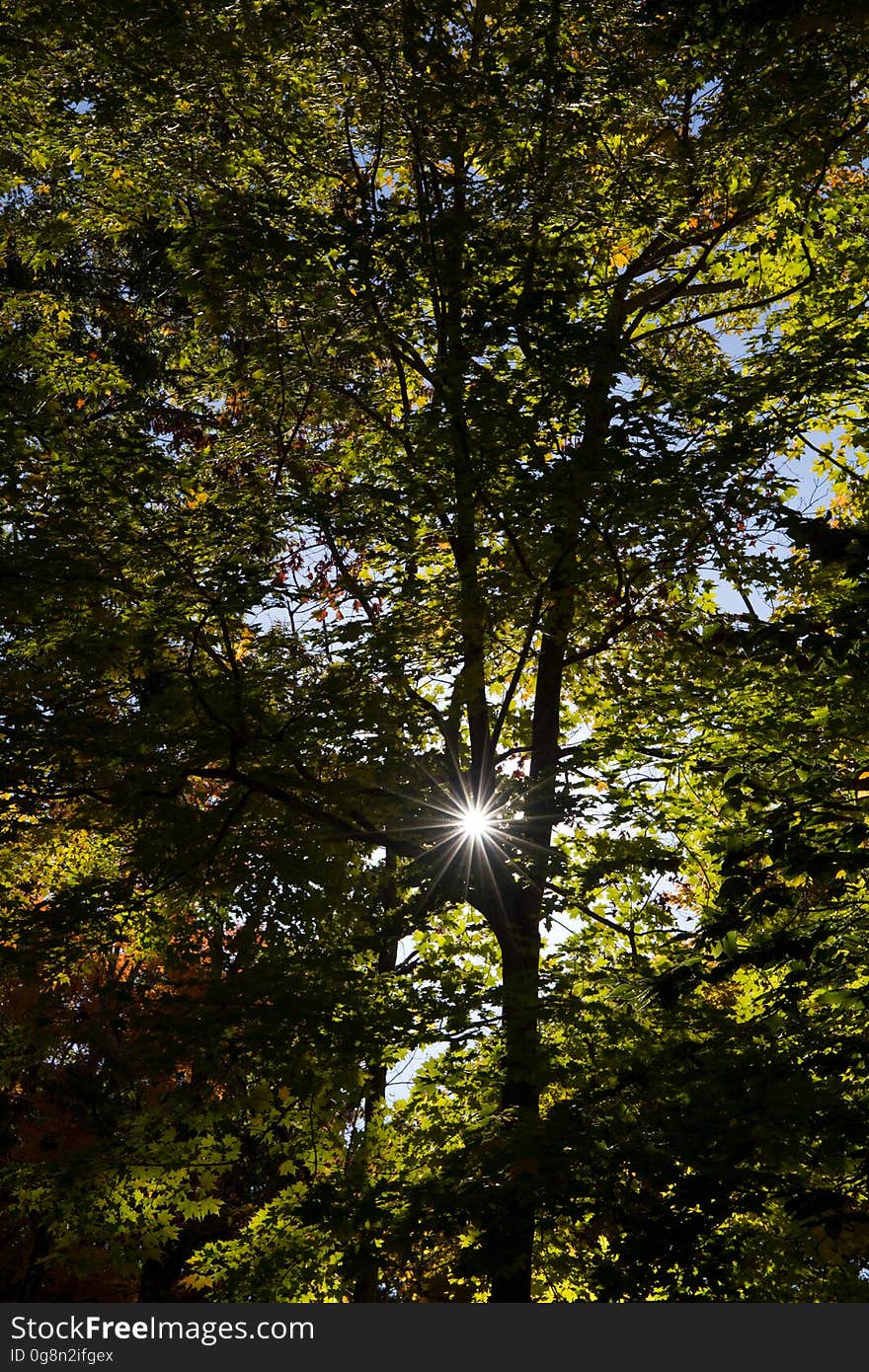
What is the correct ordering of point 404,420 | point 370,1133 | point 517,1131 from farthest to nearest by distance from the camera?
point 404,420, point 370,1133, point 517,1131

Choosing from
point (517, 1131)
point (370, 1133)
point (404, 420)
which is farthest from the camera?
point (404, 420)

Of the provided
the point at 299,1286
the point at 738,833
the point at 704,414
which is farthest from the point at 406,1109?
the point at 704,414

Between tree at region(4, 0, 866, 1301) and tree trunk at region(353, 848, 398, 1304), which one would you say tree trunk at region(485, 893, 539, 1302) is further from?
tree trunk at region(353, 848, 398, 1304)

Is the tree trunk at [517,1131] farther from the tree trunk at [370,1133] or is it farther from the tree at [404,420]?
the tree trunk at [370,1133]

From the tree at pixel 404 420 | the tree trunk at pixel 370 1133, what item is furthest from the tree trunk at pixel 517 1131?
the tree trunk at pixel 370 1133

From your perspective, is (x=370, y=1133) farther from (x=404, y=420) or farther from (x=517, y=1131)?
(x=404, y=420)

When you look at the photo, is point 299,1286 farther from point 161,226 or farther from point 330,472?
point 161,226

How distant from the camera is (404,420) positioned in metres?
9.75

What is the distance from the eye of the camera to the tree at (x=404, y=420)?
7.47 metres

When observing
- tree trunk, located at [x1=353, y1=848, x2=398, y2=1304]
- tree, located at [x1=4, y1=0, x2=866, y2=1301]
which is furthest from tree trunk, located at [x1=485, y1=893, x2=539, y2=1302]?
tree trunk, located at [x1=353, y1=848, x2=398, y2=1304]

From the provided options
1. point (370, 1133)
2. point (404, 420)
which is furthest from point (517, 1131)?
point (404, 420)

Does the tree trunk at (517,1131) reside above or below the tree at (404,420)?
below

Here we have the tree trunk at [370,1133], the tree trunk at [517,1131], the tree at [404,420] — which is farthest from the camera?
the tree at [404,420]

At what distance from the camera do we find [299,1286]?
832 cm
